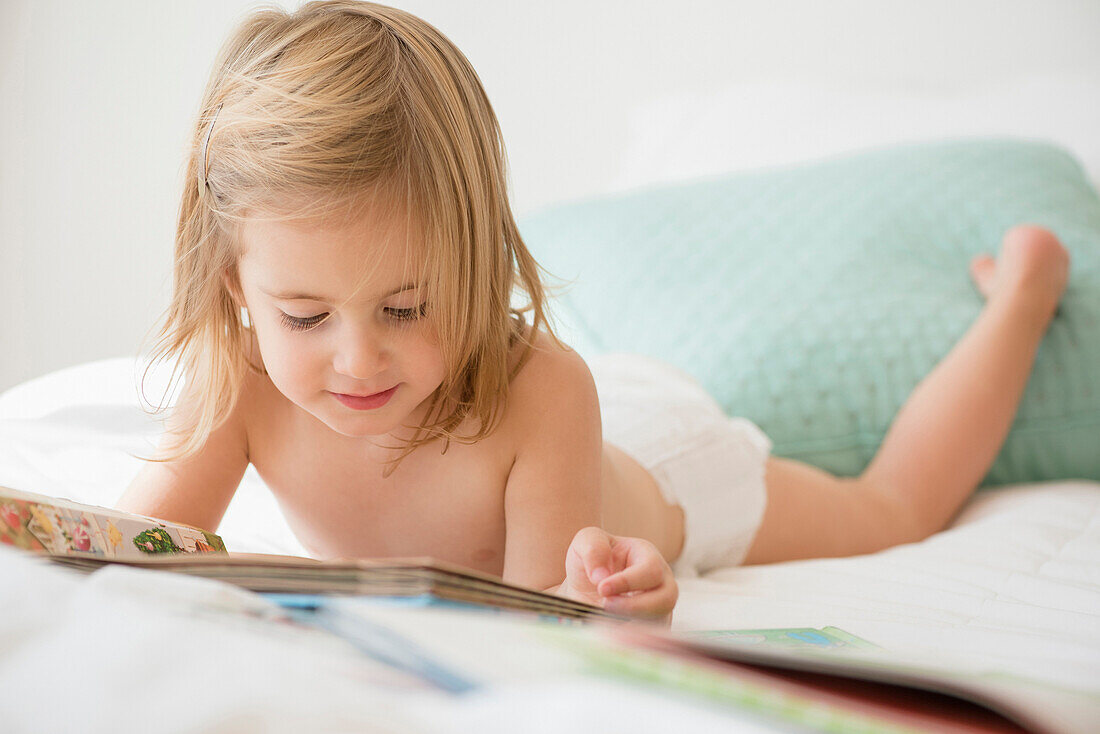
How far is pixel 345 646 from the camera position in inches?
14.0

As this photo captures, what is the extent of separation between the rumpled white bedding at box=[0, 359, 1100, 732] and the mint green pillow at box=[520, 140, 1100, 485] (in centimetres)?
15

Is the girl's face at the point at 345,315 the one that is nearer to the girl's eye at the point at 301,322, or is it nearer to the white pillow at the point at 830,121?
the girl's eye at the point at 301,322

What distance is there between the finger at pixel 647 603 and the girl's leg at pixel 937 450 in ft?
1.44

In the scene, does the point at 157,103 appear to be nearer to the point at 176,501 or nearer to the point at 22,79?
the point at 22,79

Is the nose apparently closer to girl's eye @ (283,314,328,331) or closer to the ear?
girl's eye @ (283,314,328,331)

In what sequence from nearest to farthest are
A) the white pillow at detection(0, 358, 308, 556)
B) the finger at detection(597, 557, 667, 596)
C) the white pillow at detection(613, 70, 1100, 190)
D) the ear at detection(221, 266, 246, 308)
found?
the finger at detection(597, 557, 667, 596)
the ear at detection(221, 266, 246, 308)
the white pillow at detection(0, 358, 308, 556)
the white pillow at detection(613, 70, 1100, 190)

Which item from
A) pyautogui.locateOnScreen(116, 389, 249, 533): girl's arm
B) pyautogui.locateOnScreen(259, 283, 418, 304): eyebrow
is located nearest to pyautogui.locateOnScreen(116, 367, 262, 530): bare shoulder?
pyautogui.locateOnScreen(116, 389, 249, 533): girl's arm

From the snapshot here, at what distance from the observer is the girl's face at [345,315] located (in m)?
0.66

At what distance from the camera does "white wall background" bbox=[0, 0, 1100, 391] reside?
1.86 meters

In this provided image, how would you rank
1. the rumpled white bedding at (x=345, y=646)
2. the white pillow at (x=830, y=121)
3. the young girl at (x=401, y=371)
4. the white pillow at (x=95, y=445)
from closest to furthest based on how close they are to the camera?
the rumpled white bedding at (x=345, y=646)
the young girl at (x=401, y=371)
the white pillow at (x=95, y=445)
the white pillow at (x=830, y=121)

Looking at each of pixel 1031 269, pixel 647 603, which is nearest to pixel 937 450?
pixel 1031 269

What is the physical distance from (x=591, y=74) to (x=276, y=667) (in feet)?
6.59

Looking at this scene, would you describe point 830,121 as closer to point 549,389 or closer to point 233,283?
point 549,389

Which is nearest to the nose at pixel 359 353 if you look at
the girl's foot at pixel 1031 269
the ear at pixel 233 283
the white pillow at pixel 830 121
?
the ear at pixel 233 283
